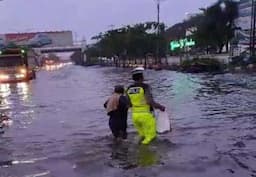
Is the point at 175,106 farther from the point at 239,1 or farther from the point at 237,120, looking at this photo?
the point at 239,1

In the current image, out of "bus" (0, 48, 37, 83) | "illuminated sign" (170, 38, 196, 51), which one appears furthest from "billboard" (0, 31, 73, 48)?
"bus" (0, 48, 37, 83)

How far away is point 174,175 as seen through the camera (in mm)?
10336

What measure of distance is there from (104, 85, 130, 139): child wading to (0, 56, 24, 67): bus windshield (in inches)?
1666

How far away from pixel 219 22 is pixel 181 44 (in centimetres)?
3532

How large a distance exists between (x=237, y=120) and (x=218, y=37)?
70076 mm

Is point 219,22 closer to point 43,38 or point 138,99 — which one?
point 43,38

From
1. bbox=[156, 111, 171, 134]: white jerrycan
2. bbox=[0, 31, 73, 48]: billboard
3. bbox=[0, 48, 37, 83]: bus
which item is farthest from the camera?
bbox=[0, 31, 73, 48]: billboard

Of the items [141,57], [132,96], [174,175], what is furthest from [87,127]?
[141,57]

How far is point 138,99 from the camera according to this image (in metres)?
12.5

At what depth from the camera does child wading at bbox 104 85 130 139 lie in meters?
13.2

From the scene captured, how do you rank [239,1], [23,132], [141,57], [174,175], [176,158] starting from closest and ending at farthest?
[174,175], [176,158], [23,132], [239,1], [141,57]

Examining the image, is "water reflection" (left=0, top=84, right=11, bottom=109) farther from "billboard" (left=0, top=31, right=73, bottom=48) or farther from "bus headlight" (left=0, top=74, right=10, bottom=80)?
"billboard" (left=0, top=31, right=73, bottom=48)

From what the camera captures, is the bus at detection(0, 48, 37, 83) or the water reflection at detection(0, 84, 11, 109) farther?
the bus at detection(0, 48, 37, 83)

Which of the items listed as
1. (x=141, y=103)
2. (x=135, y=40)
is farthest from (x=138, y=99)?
(x=135, y=40)
